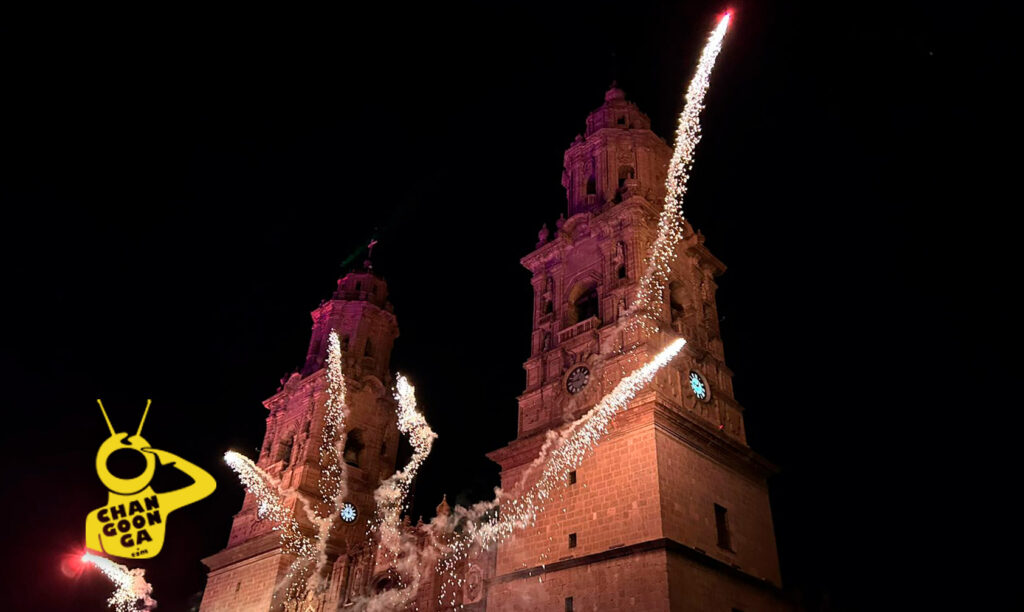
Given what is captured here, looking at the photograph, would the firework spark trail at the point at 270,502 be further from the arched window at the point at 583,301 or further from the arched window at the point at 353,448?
the arched window at the point at 583,301

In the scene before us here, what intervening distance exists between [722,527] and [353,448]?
939 inches

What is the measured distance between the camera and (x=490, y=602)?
1108 inches

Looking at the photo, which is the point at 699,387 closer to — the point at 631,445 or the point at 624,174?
the point at 631,445

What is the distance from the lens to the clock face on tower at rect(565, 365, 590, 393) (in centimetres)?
3059

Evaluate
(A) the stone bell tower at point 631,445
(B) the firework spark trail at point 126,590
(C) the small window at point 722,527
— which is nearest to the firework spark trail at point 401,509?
(A) the stone bell tower at point 631,445

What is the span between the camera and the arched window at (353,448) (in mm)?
44531

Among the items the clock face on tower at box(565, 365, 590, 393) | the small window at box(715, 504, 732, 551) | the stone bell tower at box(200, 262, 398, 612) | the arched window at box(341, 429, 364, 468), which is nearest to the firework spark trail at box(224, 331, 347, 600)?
the stone bell tower at box(200, 262, 398, 612)

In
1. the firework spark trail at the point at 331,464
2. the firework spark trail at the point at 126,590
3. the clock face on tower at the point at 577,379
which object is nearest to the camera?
the clock face on tower at the point at 577,379

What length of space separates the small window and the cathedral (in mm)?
49

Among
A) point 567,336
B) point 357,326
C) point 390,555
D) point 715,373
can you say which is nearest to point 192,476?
point 357,326

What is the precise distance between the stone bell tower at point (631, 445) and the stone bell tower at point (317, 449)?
11692 millimetres

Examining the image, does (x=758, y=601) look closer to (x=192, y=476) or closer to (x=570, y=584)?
(x=570, y=584)

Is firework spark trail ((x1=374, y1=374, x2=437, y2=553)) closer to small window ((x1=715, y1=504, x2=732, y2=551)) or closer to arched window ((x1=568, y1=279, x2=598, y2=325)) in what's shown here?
arched window ((x1=568, y1=279, x2=598, y2=325))

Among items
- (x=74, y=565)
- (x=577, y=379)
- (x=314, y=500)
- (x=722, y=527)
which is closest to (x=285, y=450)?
(x=314, y=500)
